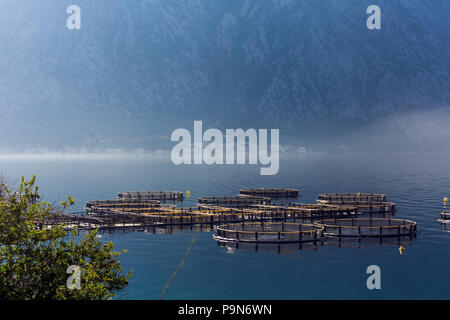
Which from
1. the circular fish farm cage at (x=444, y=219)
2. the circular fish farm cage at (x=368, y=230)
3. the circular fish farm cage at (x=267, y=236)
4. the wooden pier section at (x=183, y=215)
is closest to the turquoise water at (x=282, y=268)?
the circular fish farm cage at (x=267, y=236)

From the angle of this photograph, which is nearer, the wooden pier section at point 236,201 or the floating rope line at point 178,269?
the floating rope line at point 178,269

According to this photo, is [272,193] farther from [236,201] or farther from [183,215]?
[183,215]

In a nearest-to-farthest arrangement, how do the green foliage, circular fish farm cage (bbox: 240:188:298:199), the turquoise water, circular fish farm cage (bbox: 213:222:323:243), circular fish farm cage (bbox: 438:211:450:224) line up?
the green foliage
the turquoise water
circular fish farm cage (bbox: 213:222:323:243)
circular fish farm cage (bbox: 438:211:450:224)
circular fish farm cage (bbox: 240:188:298:199)

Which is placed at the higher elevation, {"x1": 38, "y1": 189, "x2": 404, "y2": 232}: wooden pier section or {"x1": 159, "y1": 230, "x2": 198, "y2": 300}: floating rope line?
{"x1": 38, "y1": 189, "x2": 404, "y2": 232}: wooden pier section

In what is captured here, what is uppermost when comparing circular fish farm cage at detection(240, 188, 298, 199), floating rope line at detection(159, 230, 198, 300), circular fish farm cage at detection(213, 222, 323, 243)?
circular fish farm cage at detection(240, 188, 298, 199)

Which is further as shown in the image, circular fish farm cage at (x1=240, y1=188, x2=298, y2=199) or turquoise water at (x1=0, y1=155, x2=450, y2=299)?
circular fish farm cage at (x1=240, y1=188, x2=298, y2=199)

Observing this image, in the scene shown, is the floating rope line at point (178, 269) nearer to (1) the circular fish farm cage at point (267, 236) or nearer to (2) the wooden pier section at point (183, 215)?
(1) the circular fish farm cage at point (267, 236)

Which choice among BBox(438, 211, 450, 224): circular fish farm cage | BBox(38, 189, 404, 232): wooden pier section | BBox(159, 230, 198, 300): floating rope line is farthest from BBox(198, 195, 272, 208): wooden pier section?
BBox(159, 230, 198, 300): floating rope line

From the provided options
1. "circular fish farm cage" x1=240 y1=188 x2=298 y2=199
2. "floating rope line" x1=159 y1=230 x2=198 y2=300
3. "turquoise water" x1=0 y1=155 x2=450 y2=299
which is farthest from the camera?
"circular fish farm cage" x1=240 y1=188 x2=298 y2=199

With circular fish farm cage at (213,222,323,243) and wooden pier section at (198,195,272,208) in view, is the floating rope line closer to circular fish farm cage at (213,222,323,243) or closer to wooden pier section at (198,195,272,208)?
circular fish farm cage at (213,222,323,243)

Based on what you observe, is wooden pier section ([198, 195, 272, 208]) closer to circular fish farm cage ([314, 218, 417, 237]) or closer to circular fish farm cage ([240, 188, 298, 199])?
circular fish farm cage ([240, 188, 298, 199])
